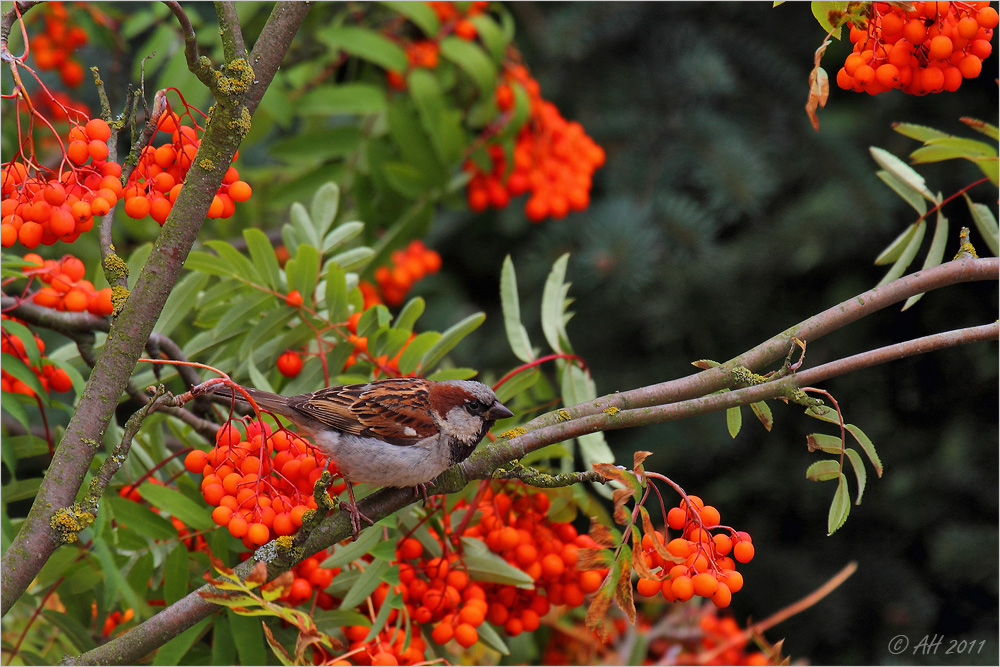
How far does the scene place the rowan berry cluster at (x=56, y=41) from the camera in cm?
352

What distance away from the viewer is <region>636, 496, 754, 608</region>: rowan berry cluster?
4.62ft

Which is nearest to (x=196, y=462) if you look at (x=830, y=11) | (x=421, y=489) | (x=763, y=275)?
(x=421, y=489)

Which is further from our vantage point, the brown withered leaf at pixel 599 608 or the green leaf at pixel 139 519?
the green leaf at pixel 139 519

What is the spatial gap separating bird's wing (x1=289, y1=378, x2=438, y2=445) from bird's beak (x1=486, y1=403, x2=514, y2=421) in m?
0.15

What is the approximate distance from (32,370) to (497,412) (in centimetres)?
112

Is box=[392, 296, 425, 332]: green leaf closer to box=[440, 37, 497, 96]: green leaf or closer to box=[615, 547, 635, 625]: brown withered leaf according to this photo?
box=[615, 547, 635, 625]: brown withered leaf

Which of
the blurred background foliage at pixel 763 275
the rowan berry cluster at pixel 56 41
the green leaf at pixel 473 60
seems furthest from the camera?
the rowan berry cluster at pixel 56 41

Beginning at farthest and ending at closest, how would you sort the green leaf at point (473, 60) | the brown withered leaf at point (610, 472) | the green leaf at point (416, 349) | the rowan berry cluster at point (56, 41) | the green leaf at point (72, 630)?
1. the rowan berry cluster at point (56, 41)
2. the green leaf at point (473, 60)
3. the green leaf at point (416, 349)
4. the green leaf at point (72, 630)
5. the brown withered leaf at point (610, 472)

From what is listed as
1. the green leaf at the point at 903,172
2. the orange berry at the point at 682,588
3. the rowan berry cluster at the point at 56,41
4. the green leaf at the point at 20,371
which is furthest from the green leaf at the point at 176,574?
the rowan berry cluster at the point at 56,41

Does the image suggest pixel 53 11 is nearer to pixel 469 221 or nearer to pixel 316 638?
pixel 469 221

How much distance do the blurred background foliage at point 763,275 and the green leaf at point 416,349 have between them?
1.13 m

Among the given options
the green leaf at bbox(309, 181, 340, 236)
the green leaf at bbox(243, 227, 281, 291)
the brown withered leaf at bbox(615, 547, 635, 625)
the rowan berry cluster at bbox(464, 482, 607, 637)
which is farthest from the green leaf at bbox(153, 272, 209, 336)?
the brown withered leaf at bbox(615, 547, 635, 625)

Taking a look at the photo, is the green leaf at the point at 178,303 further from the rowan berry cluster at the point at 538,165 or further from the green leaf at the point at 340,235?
the rowan berry cluster at the point at 538,165

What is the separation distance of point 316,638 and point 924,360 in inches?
117
